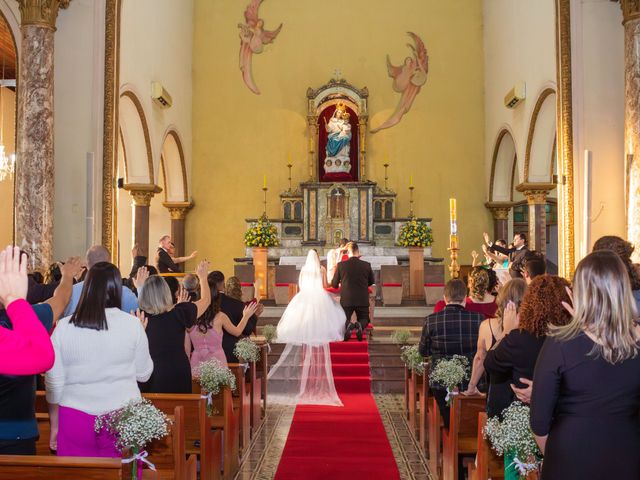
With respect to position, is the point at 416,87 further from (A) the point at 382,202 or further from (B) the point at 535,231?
(B) the point at 535,231

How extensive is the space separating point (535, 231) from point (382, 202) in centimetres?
366

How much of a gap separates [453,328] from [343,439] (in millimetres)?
2096

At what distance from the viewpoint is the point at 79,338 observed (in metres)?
3.67

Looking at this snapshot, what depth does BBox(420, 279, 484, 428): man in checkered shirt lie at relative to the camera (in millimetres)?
5875

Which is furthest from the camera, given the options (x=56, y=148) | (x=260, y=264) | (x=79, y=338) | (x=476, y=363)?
(x=260, y=264)

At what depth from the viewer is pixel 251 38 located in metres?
19.5

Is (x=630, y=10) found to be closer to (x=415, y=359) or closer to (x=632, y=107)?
(x=632, y=107)

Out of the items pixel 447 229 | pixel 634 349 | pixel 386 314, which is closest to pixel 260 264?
pixel 386 314

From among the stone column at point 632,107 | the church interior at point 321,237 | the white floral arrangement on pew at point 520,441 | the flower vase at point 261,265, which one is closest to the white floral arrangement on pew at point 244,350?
the church interior at point 321,237

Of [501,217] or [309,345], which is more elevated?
[501,217]

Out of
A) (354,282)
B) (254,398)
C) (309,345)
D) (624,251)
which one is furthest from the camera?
(354,282)

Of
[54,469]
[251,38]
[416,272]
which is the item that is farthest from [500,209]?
[54,469]

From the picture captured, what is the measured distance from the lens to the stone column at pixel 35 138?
9773 mm

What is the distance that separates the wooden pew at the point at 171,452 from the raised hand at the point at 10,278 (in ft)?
6.50
